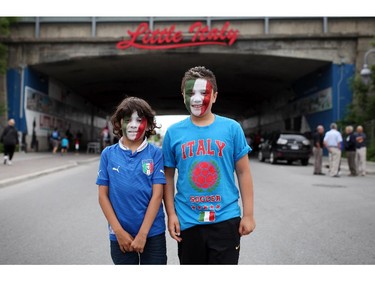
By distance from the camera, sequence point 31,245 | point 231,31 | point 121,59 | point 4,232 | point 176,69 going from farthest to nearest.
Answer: point 176,69
point 121,59
point 231,31
point 4,232
point 31,245

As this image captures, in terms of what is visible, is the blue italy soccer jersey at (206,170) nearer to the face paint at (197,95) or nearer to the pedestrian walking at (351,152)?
the face paint at (197,95)

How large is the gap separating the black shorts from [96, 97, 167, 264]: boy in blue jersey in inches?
8.0

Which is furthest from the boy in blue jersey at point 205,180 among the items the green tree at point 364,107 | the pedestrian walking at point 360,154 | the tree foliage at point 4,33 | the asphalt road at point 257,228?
the tree foliage at point 4,33

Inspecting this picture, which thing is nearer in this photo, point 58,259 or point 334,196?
point 58,259

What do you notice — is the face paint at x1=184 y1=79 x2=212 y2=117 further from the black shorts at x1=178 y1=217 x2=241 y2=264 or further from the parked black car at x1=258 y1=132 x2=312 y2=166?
the parked black car at x1=258 y1=132 x2=312 y2=166

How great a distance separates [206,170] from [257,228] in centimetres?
340

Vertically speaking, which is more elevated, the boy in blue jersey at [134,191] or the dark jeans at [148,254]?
the boy in blue jersey at [134,191]

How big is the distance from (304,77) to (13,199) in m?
24.2

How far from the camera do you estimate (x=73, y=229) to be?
213 inches

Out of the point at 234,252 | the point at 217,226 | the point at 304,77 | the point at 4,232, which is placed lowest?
the point at 4,232

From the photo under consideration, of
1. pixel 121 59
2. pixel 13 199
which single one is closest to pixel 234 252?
pixel 13 199

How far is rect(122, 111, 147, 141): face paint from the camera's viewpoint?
255cm

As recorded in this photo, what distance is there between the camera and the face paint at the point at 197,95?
2.47 metres

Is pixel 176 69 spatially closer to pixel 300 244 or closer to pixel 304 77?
pixel 304 77
